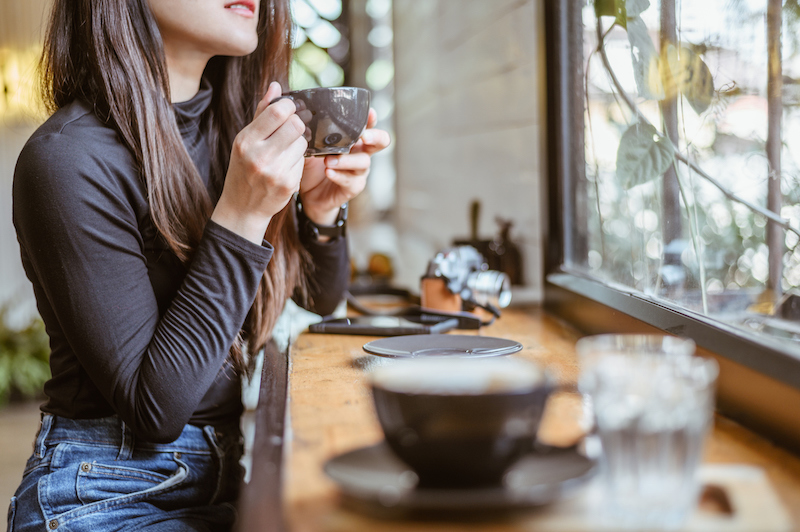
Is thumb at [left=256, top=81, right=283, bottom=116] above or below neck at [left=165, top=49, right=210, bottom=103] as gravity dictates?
below

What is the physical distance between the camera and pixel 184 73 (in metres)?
1.21

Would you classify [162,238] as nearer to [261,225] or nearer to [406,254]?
[261,225]

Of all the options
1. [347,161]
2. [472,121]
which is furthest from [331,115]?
[472,121]

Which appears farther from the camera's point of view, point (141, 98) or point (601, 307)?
point (601, 307)

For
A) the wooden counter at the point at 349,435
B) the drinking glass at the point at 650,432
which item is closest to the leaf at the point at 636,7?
the wooden counter at the point at 349,435

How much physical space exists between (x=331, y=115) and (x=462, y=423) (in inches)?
23.4

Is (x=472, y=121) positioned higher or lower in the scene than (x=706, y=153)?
higher

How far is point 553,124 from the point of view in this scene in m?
1.53

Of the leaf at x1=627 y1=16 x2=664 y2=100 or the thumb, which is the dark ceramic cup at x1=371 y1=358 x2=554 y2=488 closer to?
the thumb

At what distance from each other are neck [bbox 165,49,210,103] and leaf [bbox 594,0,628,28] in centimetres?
69

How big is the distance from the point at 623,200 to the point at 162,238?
0.76m

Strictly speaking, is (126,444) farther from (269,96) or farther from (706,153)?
(706,153)

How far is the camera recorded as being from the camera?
4.46ft

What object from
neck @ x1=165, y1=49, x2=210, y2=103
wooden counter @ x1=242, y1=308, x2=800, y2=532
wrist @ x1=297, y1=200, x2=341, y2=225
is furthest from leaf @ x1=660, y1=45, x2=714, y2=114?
neck @ x1=165, y1=49, x2=210, y2=103
